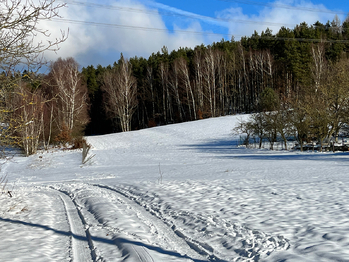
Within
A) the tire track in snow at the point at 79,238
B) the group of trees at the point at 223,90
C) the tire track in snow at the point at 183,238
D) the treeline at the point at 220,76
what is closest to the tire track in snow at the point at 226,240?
the tire track in snow at the point at 183,238

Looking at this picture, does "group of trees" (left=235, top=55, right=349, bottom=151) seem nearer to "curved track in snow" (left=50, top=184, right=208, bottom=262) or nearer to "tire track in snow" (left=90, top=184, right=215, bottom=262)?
"curved track in snow" (left=50, top=184, right=208, bottom=262)

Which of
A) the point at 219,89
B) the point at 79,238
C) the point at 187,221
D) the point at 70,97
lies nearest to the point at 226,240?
the point at 187,221

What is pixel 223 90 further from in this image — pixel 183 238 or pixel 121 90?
pixel 183 238

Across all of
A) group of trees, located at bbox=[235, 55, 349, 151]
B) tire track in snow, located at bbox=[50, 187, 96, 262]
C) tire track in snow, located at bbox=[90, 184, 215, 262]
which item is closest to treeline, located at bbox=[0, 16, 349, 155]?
group of trees, located at bbox=[235, 55, 349, 151]

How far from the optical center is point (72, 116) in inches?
1467

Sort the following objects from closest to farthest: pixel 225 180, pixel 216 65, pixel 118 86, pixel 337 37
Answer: pixel 225 180 < pixel 118 86 < pixel 216 65 < pixel 337 37

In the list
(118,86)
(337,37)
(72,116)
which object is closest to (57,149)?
(72,116)

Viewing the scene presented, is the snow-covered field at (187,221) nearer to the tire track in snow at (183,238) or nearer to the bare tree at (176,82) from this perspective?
the tire track in snow at (183,238)

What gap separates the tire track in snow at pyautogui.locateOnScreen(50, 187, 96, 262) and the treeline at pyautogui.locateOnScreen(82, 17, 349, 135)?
1651 inches

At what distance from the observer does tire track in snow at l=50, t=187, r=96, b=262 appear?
5130 millimetres

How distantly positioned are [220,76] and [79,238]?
52.3m

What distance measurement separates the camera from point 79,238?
239 inches

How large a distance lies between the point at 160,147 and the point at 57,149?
11857mm

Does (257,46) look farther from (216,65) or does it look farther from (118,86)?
(118,86)
